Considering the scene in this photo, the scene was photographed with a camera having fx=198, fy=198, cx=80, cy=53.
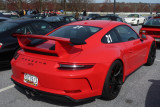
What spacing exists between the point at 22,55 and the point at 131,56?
2204 mm

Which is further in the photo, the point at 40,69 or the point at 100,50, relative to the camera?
the point at 100,50

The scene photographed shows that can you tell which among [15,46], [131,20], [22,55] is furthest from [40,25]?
[131,20]

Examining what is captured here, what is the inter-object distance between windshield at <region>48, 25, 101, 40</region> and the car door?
25.3 inches

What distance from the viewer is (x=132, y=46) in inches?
165

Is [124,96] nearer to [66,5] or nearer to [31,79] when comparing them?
[31,79]

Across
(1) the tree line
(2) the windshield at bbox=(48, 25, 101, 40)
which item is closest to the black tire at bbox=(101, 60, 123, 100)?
(2) the windshield at bbox=(48, 25, 101, 40)

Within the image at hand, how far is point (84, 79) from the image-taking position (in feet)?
9.41

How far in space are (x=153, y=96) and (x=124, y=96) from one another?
0.56 meters

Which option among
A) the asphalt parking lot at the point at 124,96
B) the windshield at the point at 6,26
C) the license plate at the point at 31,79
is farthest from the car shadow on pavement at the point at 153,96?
the windshield at the point at 6,26

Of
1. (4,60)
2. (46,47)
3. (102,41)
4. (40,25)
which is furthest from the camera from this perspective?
(40,25)

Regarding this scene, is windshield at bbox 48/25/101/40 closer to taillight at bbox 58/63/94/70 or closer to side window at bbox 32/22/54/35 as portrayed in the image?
taillight at bbox 58/63/94/70

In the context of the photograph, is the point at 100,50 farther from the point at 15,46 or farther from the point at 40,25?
the point at 40,25

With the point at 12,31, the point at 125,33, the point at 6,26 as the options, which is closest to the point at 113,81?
the point at 125,33

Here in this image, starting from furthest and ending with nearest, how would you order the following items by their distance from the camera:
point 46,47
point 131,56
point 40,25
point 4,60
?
1. point 40,25
2. point 4,60
3. point 131,56
4. point 46,47
